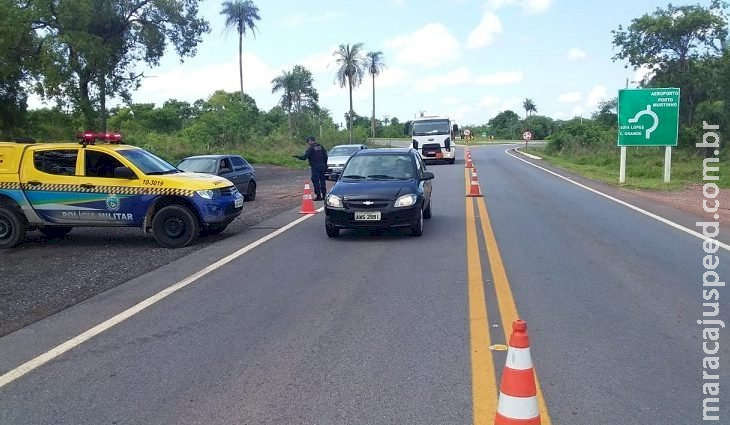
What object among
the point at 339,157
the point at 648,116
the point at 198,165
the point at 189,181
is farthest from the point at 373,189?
the point at 648,116

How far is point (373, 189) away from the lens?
11.2 meters

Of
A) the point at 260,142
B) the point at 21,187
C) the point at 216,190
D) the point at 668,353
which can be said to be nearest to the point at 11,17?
the point at 21,187

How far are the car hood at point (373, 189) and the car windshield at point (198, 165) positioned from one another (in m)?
7.09

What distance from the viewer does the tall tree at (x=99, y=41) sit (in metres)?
26.0

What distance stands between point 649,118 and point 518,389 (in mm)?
23216

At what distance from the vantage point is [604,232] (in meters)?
11.9

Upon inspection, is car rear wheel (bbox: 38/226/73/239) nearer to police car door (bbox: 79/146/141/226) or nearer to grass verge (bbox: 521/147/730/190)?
police car door (bbox: 79/146/141/226)

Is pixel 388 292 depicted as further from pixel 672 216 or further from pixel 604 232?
pixel 672 216

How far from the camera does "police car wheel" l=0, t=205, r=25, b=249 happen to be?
11172mm

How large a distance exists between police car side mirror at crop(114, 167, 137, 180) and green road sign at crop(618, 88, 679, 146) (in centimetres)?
1888

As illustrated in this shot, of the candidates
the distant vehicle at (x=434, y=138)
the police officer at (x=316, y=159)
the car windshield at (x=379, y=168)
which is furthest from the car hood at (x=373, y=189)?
the distant vehicle at (x=434, y=138)

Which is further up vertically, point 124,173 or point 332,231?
point 124,173

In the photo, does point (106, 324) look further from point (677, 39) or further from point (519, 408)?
point (677, 39)

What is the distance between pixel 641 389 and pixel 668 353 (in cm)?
91
